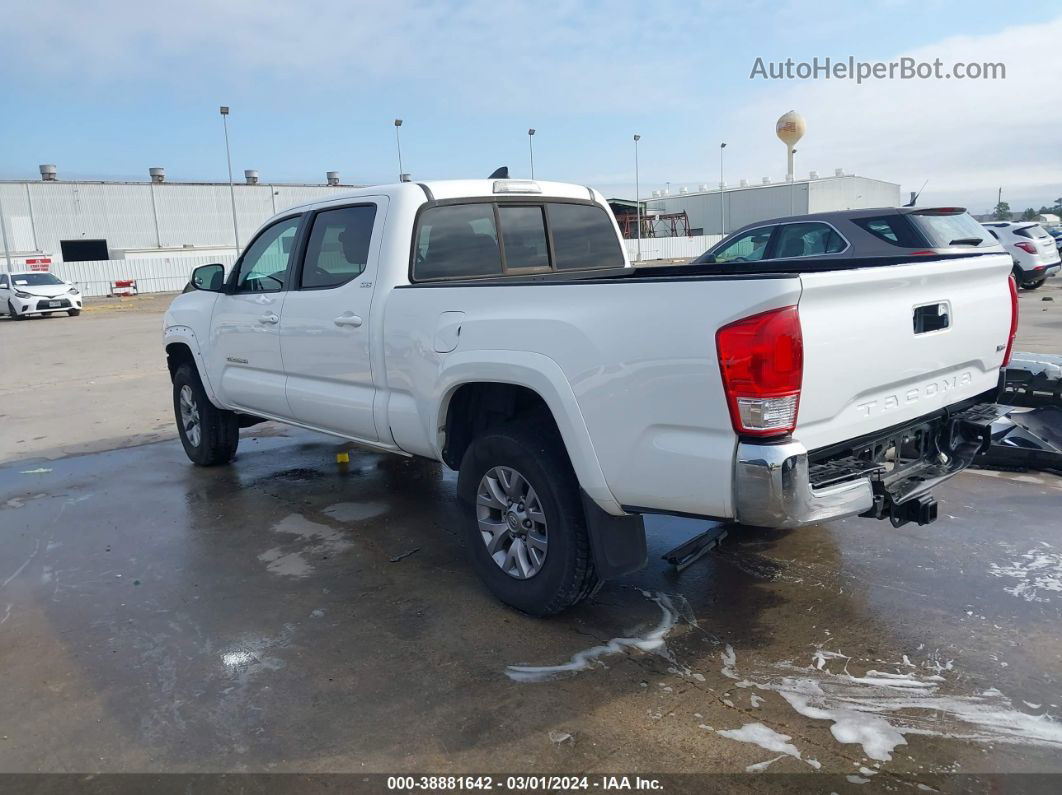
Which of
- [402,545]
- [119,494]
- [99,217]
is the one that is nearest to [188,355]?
[119,494]

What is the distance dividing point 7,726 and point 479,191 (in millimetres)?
3516

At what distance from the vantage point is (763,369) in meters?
2.83

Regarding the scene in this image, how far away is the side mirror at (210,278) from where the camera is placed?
621 cm

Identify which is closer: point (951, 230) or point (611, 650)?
point (611, 650)

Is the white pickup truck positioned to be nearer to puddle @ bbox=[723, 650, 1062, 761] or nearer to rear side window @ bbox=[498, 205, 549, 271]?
rear side window @ bbox=[498, 205, 549, 271]

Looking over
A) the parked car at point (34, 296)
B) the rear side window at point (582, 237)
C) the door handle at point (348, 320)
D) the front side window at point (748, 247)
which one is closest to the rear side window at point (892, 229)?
the front side window at point (748, 247)

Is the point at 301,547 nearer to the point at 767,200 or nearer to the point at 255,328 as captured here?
the point at 255,328

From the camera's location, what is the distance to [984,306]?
3805 millimetres

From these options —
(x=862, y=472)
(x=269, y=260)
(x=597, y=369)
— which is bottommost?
(x=862, y=472)

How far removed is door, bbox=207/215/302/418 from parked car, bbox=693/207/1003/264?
14.4 feet

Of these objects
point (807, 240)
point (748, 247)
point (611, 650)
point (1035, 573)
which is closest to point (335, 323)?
point (611, 650)

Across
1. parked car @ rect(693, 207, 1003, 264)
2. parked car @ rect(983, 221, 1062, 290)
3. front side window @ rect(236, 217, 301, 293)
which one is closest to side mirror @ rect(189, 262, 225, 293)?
front side window @ rect(236, 217, 301, 293)

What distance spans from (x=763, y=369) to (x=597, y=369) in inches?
27.4

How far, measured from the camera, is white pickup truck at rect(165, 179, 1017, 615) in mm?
2918
